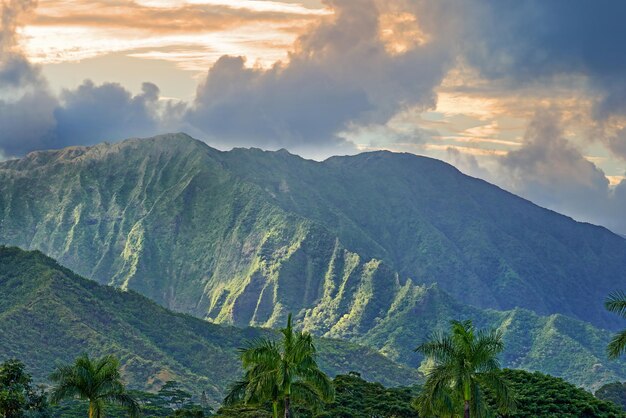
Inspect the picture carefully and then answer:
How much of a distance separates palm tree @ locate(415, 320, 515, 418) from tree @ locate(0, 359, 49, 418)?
1510 inches

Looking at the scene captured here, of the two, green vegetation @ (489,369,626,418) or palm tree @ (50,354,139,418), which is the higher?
palm tree @ (50,354,139,418)

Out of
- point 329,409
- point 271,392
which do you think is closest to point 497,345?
point 271,392

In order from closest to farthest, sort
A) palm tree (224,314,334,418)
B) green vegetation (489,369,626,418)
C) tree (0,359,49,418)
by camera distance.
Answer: palm tree (224,314,334,418), tree (0,359,49,418), green vegetation (489,369,626,418)

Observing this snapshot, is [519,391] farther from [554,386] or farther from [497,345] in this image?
[497,345]

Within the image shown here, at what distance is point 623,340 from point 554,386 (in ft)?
211

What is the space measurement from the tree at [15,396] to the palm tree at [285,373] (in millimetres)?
22726

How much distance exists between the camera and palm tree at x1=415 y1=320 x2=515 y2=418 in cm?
9181

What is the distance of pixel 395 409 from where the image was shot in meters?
156

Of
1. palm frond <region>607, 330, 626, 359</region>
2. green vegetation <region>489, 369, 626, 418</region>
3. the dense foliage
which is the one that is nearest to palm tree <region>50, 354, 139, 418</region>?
the dense foliage

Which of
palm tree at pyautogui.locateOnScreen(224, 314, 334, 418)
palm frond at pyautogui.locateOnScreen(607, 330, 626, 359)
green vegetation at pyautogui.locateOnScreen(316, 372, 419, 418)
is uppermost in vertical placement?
palm frond at pyautogui.locateOnScreen(607, 330, 626, 359)

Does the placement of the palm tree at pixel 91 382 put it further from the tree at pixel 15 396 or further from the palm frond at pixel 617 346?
the palm frond at pixel 617 346

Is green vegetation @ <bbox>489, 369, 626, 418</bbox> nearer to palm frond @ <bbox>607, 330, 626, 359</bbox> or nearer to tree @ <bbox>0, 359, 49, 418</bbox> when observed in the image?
palm frond @ <bbox>607, 330, 626, 359</bbox>

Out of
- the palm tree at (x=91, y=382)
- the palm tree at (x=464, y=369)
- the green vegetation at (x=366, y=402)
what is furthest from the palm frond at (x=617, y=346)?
the green vegetation at (x=366, y=402)

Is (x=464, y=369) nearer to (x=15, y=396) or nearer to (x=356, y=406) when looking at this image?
(x=15, y=396)
